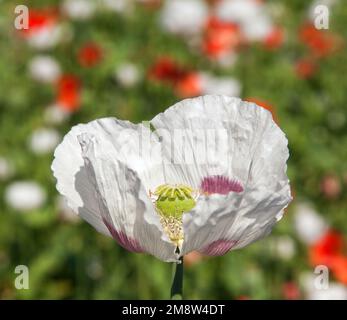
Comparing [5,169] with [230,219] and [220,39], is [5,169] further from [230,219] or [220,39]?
[230,219]

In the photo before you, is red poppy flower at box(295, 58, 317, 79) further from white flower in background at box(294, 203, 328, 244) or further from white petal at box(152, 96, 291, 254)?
white petal at box(152, 96, 291, 254)

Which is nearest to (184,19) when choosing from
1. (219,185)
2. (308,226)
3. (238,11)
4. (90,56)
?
(238,11)

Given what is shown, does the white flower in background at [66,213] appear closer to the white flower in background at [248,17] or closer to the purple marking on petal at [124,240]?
the white flower in background at [248,17]

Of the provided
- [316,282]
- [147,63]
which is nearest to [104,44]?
[147,63]

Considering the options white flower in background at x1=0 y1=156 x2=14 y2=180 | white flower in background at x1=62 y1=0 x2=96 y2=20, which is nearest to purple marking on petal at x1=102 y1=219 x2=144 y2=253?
white flower in background at x1=0 y1=156 x2=14 y2=180

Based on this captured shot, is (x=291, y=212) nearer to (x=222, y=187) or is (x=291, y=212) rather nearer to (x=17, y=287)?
(x=17, y=287)

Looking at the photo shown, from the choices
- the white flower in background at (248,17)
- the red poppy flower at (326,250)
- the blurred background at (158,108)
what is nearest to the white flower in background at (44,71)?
the blurred background at (158,108)
